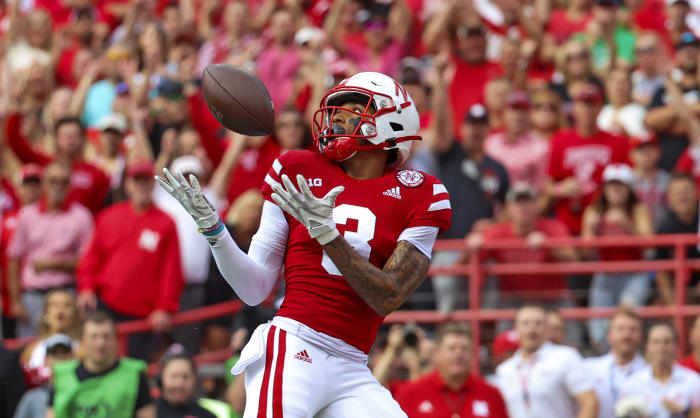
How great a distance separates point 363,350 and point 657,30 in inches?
294

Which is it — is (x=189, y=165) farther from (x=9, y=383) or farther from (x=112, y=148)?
(x=9, y=383)

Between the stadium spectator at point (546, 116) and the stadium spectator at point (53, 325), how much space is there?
379cm

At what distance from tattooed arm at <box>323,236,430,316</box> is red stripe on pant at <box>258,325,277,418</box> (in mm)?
385

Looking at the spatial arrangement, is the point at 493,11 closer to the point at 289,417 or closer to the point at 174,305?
the point at 174,305

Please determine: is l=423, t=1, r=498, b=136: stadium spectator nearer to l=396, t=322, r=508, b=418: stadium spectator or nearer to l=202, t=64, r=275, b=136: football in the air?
l=396, t=322, r=508, b=418: stadium spectator

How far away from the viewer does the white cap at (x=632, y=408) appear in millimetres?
7559

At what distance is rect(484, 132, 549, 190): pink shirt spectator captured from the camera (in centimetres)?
957

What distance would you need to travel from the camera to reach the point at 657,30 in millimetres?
11414

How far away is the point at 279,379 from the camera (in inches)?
179

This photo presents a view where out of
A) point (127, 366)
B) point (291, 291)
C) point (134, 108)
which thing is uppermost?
point (134, 108)

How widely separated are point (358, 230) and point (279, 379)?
621mm

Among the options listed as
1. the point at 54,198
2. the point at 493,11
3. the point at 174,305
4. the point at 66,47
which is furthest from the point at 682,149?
the point at 66,47

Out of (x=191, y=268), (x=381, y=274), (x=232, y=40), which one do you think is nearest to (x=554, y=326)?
(x=191, y=268)

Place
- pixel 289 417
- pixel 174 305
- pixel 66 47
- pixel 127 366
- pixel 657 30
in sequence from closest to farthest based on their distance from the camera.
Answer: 1. pixel 289 417
2. pixel 127 366
3. pixel 174 305
4. pixel 657 30
5. pixel 66 47
